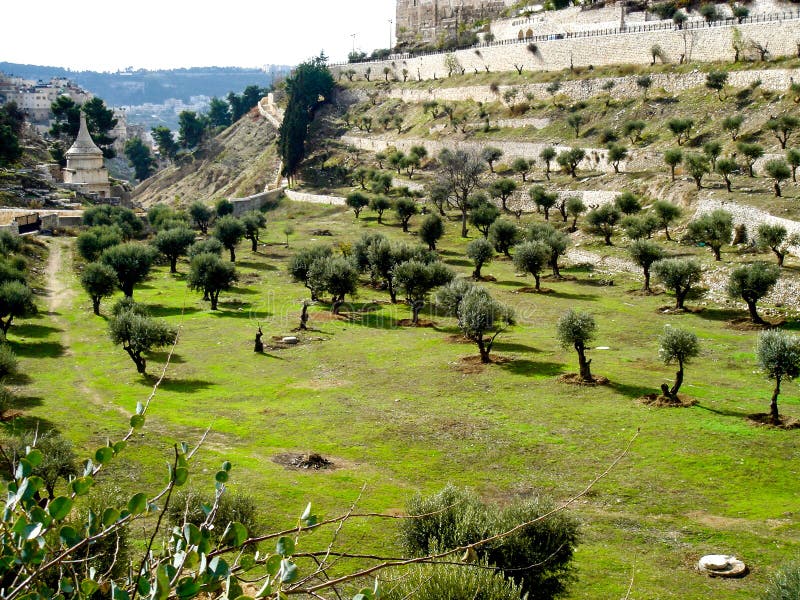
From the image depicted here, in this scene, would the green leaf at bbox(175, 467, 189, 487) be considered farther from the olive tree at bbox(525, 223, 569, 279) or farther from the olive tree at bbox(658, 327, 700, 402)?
the olive tree at bbox(525, 223, 569, 279)

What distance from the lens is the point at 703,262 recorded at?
51781 millimetres

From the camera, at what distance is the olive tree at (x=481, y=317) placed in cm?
3872

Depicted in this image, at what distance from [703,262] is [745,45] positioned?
4404 cm

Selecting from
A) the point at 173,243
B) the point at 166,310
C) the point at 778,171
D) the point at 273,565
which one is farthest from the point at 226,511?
the point at 173,243

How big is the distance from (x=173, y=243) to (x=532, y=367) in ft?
130

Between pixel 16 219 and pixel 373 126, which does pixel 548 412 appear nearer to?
pixel 16 219

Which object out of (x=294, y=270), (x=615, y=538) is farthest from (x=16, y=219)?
(x=615, y=538)

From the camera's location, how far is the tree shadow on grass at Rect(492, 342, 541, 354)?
41.0 metres

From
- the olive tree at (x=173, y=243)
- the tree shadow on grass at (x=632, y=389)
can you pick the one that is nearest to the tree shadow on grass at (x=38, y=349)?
the olive tree at (x=173, y=243)

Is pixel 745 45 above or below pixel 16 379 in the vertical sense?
above

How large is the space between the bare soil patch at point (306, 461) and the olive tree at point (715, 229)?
112 feet

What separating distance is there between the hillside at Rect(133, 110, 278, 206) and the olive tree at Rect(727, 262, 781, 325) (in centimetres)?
8361

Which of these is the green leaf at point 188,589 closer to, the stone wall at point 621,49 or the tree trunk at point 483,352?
the tree trunk at point 483,352

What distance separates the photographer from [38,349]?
4297 centimetres
